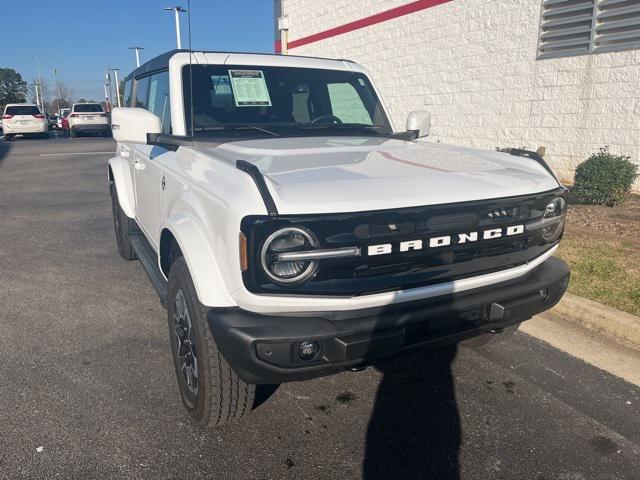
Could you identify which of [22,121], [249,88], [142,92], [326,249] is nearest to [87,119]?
[22,121]

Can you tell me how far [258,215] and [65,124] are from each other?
31.3 m

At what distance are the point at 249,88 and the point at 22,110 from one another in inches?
1033

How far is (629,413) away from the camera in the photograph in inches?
110

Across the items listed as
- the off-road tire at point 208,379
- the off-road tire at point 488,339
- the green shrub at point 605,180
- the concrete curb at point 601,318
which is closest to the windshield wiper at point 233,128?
the off-road tire at point 208,379

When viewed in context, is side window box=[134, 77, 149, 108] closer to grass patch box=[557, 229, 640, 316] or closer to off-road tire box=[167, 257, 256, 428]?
off-road tire box=[167, 257, 256, 428]

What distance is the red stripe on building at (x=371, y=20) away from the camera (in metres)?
11.4

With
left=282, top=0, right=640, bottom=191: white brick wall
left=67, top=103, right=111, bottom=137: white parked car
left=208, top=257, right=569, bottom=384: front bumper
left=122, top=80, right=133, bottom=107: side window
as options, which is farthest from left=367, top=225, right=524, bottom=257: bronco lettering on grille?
left=67, top=103, right=111, bottom=137: white parked car

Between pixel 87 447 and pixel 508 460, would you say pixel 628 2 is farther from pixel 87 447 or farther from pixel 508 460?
pixel 87 447

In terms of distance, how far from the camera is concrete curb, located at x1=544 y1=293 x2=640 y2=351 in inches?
137

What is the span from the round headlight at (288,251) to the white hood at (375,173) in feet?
0.31

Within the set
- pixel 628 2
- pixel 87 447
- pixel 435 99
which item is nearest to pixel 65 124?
pixel 435 99

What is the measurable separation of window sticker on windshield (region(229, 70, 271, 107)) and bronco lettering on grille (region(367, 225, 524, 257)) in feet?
6.04

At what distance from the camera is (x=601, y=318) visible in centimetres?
363

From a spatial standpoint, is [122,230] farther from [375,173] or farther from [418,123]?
[375,173]
